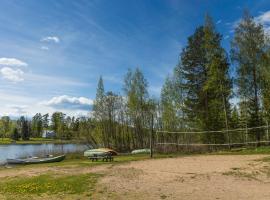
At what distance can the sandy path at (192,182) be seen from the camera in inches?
344

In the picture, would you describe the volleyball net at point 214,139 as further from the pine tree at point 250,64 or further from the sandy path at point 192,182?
the sandy path at point 192,182

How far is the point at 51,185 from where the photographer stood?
34.7 ft

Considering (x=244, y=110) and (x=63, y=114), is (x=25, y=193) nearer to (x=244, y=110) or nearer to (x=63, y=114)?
(x=244, y=110)

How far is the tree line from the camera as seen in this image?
79.8 ft

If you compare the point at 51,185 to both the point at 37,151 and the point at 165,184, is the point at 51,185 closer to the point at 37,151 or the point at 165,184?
the point at 165,184

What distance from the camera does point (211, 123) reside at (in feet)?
84.2

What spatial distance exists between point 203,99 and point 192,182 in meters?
17.8

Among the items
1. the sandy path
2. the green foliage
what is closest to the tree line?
the sandy path

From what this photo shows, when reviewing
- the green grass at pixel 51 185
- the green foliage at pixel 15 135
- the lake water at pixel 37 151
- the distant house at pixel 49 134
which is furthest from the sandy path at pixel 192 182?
the distant house at pixel 49 134

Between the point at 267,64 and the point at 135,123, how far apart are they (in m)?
16.3

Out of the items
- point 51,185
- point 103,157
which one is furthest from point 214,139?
point 51,185

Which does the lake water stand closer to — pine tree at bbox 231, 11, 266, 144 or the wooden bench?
the wooden bench

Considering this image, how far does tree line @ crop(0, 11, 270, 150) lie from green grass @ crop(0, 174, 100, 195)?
970 cm

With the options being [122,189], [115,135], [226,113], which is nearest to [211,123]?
[226,113]
